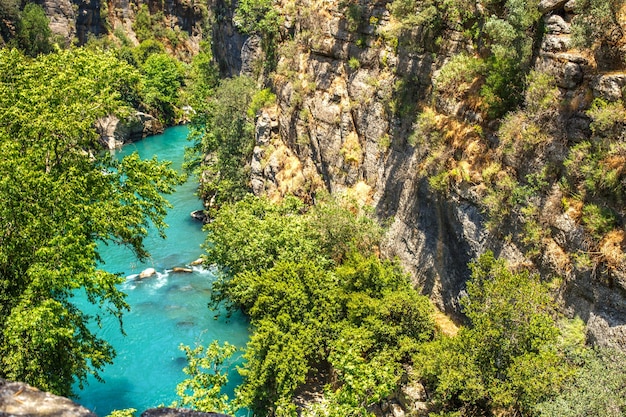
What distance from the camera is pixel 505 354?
13.8 m

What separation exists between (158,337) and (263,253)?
670 centimetres

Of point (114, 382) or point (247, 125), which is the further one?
point (247, 125)

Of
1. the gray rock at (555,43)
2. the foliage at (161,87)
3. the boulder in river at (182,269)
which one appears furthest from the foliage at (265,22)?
the foliage at (161,87)

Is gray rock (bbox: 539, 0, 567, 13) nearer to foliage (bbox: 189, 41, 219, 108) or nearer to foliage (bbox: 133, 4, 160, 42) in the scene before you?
foliage (bbox: 189, 41, 219, 108)

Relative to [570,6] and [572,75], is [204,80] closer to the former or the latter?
[570,6]

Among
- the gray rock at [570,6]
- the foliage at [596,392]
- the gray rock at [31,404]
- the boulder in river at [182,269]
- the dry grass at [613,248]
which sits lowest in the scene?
the boulder in river at [182,269]

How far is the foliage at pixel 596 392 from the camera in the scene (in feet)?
37.3

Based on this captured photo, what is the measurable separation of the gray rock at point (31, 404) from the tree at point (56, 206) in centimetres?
993

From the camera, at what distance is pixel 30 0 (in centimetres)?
7819

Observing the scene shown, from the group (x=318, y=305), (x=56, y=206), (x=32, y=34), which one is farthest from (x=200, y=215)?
(x=32, y=34)

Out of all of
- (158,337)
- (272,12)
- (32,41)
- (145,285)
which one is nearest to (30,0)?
(32,41)

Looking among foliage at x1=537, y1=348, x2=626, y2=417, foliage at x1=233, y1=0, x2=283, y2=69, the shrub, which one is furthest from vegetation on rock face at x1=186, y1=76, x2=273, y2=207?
foliage at x1=537, y1=348, x2=626, y2=417

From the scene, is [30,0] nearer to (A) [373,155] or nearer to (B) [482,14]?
(A) [373,155]

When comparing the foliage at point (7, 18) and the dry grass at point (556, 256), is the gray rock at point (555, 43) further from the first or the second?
the foliage at point (7, 18)
